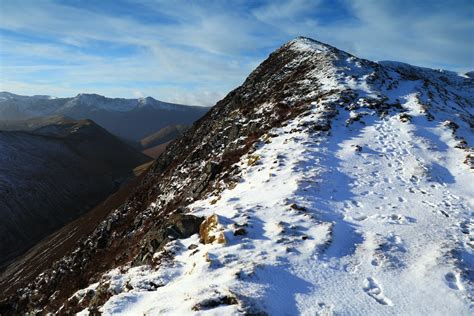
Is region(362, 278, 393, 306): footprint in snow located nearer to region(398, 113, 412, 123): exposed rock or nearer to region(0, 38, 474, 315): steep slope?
region(0, 38, 474, 315): steep slope

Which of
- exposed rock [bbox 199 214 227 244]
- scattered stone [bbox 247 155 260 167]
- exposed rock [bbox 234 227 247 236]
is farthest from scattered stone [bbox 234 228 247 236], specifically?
scattered stone [bbox 247 155 260 167]

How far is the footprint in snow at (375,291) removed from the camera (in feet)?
32.1

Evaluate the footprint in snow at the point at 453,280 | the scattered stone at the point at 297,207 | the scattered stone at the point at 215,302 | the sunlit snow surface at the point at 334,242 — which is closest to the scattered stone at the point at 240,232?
the sunlit snow surface at the point at 334,242

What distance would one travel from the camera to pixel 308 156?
19578mm

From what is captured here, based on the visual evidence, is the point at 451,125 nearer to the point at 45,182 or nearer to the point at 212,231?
the point at 212,231

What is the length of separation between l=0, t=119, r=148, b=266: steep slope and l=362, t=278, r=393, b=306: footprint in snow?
6470 centimetres

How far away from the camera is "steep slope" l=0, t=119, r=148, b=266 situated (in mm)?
68500

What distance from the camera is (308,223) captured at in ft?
44.0

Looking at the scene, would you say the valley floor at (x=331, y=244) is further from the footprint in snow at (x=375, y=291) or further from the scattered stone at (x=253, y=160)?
the scattered stone at (x=253, y=160)

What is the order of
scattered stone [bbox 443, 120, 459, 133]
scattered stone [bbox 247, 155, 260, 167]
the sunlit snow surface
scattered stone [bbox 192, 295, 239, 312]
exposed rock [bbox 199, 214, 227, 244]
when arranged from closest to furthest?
scattered stone [bbox 192, 295, 239, 312] → the sunlit snow surface → exposed rock [bbox 199, 214, 227, 244] → scattered stone [bbox 247, 155, 260, 167] → scattered stone [bbox 443, 120, 459, 133]

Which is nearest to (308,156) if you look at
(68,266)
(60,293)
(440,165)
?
(440,165)

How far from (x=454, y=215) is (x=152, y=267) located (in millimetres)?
12321

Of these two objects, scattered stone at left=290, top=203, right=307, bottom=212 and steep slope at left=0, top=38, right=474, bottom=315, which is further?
scattered stone at left=290, top=203, right=307, bottom=212

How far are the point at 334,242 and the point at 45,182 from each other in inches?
3478
